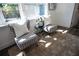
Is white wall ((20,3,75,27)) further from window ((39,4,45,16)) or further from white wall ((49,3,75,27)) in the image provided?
window ((39,4,45,16))

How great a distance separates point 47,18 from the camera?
10.8 feet

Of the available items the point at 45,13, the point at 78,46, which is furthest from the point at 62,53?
the point at 45,13

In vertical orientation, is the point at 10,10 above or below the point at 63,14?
above

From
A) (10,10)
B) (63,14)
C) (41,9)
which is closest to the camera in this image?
(10,10)

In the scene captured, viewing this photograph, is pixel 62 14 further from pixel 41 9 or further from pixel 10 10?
pixel 10 10

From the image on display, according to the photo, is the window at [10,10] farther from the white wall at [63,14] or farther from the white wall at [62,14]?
the white wall at [63,14]

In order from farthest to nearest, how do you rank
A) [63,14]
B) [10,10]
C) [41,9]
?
1. [63,14]
2. [41,9]
3. [10,10]

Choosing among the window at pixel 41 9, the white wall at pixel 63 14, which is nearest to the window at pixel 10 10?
the window at pixel 41 9

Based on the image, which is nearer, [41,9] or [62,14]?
[41,9]

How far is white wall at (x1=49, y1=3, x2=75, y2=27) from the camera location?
11.9 ft

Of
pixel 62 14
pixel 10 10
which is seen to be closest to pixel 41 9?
pixel 62 14

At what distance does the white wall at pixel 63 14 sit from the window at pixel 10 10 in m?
1.69

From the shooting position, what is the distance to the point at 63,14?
3.84 metres

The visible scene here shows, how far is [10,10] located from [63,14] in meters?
2.43
